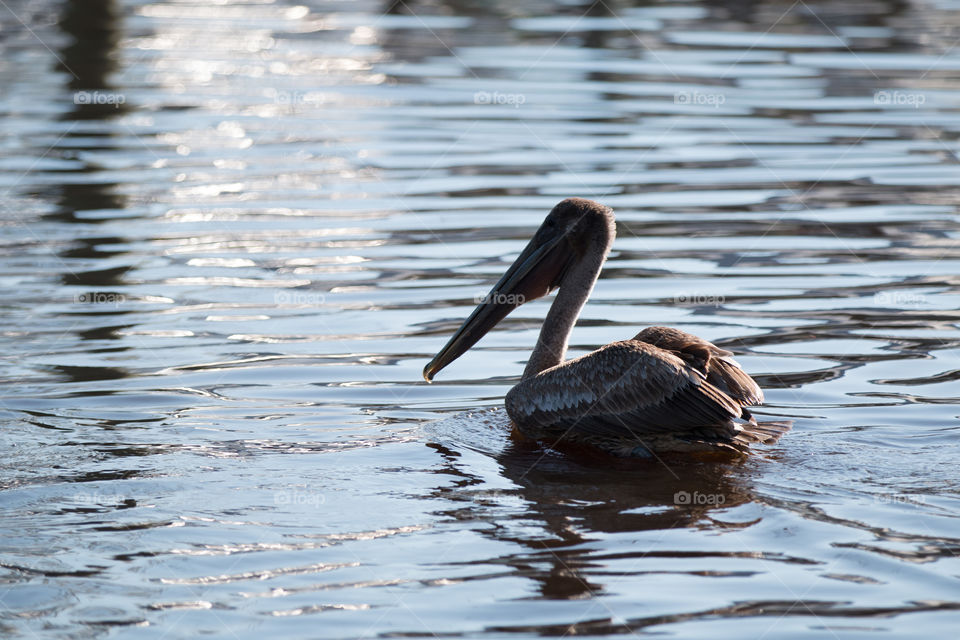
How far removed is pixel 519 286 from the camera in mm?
7176

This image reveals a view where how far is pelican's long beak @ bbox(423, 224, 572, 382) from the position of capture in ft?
23.2

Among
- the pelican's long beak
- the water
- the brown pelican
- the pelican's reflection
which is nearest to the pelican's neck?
the brown pelican

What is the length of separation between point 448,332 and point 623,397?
7.38 ft

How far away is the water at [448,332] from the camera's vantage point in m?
4.74

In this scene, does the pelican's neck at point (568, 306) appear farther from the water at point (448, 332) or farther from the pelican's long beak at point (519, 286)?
the water at point (448, 332)

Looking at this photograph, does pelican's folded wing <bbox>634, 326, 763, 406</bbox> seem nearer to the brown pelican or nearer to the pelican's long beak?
the brown pelican

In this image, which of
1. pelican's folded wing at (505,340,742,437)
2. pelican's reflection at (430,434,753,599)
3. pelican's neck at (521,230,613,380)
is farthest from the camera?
pelican's neck at (521,230,613,380)

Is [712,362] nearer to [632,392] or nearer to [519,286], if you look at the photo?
[632,392]

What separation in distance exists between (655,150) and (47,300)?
6129mm

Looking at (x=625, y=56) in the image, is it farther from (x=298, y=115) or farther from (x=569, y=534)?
(x=569, y=534)

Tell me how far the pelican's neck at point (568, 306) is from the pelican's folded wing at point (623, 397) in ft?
1.49

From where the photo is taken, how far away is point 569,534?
523cm

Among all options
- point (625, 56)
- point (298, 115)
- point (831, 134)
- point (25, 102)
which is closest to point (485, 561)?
point (831, 134)

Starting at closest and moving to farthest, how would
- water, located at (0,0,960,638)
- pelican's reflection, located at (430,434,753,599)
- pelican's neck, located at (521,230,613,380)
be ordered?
1. water, located at (0,0,960,638)
2. pelican's reflection, located at (430,434,753,599)
3. pelican's neck, located at (521,230,613,380)
